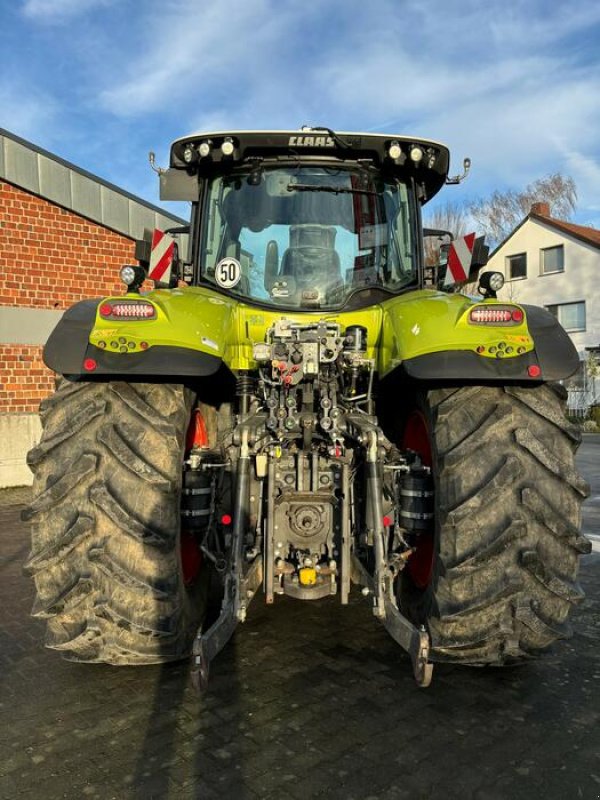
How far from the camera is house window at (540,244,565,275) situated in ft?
105

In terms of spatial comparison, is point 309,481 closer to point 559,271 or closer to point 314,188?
point 314,188

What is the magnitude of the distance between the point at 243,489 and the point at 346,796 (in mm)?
1280

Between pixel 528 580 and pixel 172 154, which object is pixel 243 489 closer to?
pixel 528 580

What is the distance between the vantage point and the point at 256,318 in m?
3.92

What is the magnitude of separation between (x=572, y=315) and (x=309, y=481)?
30579 millimetres

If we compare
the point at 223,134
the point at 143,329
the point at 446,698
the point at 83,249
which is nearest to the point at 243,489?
the point at 143,329

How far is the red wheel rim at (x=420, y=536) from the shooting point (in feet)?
11.4

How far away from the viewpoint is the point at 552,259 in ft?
106

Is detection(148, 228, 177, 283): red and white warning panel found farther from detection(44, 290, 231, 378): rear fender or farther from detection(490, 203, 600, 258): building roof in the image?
detection(490, 203, 600, 258): building roof

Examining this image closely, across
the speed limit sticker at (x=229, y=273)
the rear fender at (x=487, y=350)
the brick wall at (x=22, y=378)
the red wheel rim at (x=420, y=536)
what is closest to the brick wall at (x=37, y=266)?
the brick wall at (x=22, y=378)

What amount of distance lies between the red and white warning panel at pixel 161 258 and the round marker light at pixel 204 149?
2.28 feet

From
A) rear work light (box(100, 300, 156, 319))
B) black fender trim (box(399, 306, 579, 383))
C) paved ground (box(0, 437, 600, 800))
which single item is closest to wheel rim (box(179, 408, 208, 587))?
paved ground (box(0, 437, 600, 800))

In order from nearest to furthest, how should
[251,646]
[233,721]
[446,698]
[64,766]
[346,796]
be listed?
[346,796] → [64,766] → [233,721] → [446,698] → [251,646]

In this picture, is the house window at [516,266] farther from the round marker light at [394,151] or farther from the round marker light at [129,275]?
the round marker light at [129,275]
